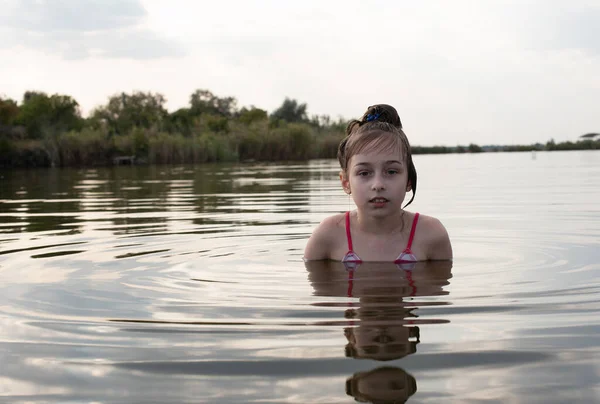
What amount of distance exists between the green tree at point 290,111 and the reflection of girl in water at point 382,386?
84054 millimetres

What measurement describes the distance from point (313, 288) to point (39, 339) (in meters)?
1.41

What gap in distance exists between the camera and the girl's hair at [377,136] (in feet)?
13.3

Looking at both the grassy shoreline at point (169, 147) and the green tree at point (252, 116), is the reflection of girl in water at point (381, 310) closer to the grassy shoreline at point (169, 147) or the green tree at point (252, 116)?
the grassy shoreline at point (169, 147)

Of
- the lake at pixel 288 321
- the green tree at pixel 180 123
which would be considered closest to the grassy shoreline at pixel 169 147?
the green tree at pixel 180 123

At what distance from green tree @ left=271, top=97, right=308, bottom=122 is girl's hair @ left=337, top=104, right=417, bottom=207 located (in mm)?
81688

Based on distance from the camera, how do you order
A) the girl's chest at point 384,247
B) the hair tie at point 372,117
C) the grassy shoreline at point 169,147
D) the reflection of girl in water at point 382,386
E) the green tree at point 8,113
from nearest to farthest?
the reflection of girl in water at point 382,386 < the hair tie at point 372,117 < the girl's chest at point 384,247 < the grassy shoreline at point 169,147 < the green tree at point 8,113

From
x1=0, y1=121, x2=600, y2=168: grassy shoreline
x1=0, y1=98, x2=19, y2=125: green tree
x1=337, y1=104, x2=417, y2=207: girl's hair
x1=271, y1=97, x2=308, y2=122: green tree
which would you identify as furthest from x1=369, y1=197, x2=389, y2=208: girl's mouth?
x1=271, y1=97, x2=308, y2=122: green tree

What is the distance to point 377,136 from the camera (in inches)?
161


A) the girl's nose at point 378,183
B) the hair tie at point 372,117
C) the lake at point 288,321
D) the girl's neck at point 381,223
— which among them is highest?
the hair tie at point 372,117

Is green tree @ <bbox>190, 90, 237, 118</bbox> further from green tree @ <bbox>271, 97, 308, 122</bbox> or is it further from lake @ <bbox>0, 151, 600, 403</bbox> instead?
lake @ <bbox>0, 151, 600, 403</bbox>

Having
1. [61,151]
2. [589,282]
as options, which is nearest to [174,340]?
[589,282]

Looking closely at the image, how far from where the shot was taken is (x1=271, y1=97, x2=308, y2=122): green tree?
284ft

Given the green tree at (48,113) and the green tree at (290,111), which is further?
the green tree at (290,111)

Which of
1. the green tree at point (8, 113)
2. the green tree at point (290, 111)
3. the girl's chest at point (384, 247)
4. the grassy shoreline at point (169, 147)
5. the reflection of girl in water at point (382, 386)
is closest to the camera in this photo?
the reflection of girl in water at point (382, 386)
